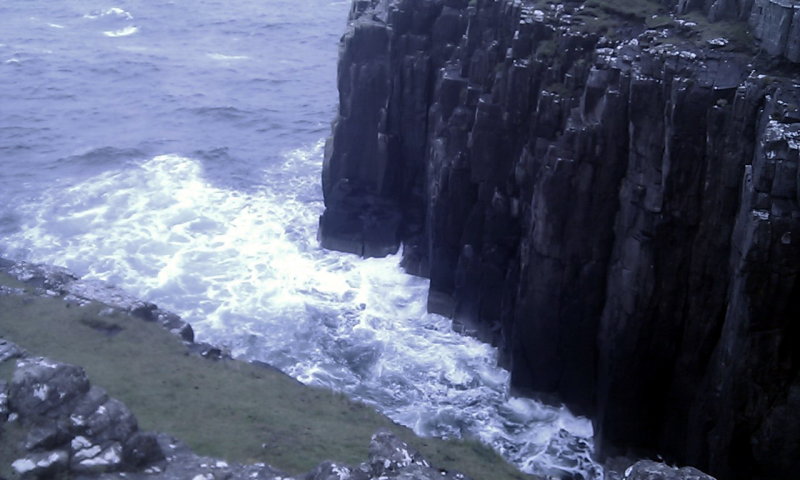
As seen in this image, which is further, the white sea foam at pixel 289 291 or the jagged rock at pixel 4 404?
the white sea foam at pixel 289 291

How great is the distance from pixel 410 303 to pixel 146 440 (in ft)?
55.0

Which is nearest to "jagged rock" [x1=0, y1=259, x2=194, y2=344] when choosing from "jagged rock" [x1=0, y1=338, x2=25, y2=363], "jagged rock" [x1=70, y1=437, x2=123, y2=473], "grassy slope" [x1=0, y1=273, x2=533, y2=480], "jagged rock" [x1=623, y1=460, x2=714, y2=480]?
"grassy slope" [x1=0, y1=273, x2=533, y2=480]

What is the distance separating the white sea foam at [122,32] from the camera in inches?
2964

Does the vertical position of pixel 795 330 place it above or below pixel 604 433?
above

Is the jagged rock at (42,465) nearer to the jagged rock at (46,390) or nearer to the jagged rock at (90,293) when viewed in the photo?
the jagged rock at (46,390)

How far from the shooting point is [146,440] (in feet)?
74.2

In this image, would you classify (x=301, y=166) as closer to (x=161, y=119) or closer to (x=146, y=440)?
(x=161, y=119)

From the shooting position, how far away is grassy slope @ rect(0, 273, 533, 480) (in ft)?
82.7

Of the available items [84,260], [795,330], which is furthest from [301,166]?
[795,330]

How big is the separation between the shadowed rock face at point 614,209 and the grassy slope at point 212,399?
5.26 meters

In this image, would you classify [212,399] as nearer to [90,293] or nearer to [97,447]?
[97,447]

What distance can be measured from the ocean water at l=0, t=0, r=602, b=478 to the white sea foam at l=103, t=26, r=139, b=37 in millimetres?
259

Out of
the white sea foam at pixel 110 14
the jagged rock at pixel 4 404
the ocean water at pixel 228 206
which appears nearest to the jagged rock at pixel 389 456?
the ocean water at pixel 228 206

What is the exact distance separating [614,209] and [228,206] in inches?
960
